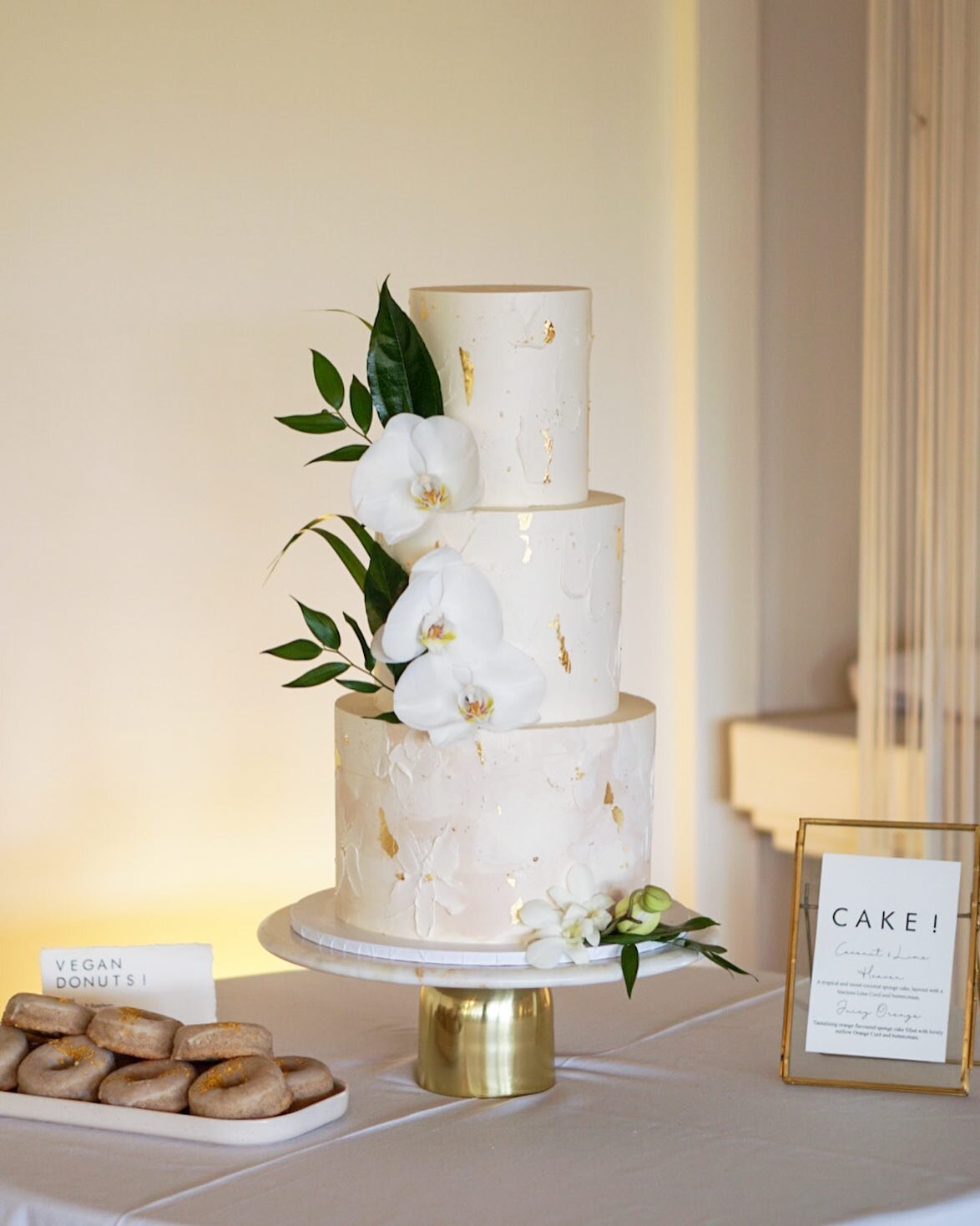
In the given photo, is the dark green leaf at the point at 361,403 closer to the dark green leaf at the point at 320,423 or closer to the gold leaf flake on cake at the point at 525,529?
the dark green leaf at the point at 320,423

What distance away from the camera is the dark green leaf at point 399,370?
1455 mm

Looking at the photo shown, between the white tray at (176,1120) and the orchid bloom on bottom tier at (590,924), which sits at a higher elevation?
the orchid bloom on bottom tier at (590,924)

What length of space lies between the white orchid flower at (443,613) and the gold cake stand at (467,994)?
0.84 feet

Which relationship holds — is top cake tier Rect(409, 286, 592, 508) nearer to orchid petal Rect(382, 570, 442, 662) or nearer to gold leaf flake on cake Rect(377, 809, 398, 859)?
orchid petal Rect(382, 570, 442, 662)

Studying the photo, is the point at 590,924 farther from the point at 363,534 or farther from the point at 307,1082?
the point at 363,534

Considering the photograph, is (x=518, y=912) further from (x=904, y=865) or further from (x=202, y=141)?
(x=202, y=141)

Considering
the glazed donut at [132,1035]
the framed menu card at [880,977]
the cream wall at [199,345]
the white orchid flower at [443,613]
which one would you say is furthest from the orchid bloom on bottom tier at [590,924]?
the cream wall at [199,345]

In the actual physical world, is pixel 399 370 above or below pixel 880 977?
above

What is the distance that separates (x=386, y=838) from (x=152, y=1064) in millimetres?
273

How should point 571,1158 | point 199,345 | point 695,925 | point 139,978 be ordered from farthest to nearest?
1. point 199,345
2. point 139,978
3. point 695,925
4. point 571,1158

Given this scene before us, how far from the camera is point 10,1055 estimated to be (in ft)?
4.83

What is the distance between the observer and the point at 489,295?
4.82 ft

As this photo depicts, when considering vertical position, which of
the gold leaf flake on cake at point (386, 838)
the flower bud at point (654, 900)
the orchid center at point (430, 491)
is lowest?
the flower bud at point (654, 900)

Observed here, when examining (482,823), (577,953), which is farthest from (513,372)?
(577,953)
